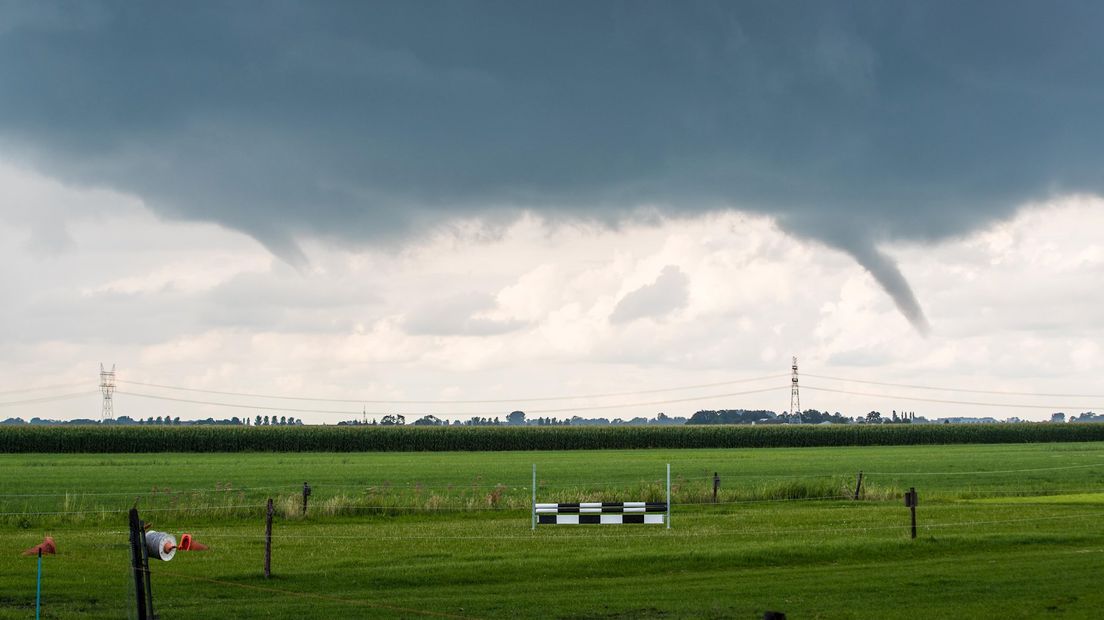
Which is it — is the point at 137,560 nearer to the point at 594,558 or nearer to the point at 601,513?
the point at 594,558

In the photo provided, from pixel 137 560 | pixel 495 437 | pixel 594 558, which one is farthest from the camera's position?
pixel 495 437

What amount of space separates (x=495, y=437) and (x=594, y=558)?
93933 millimetres

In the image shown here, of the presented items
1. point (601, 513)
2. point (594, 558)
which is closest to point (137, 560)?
point (594, 558)

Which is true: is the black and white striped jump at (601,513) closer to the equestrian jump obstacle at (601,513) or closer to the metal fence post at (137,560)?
the equestrian jump obstacle at (601,513)

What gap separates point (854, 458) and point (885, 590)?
6640 centimetres

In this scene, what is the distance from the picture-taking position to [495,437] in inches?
4528

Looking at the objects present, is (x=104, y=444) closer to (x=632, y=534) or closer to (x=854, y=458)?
(x=854, y=458)

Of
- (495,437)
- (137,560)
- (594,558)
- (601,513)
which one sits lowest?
(594,558)

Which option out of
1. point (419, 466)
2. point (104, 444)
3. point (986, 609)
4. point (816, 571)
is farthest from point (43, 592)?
point (104, 444)

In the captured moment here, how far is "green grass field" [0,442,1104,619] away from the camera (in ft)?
53.7

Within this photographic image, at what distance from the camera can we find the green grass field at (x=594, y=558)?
1638 cm

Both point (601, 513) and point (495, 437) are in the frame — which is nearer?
point (601, 513)

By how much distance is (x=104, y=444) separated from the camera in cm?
10088

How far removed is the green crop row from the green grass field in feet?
203
